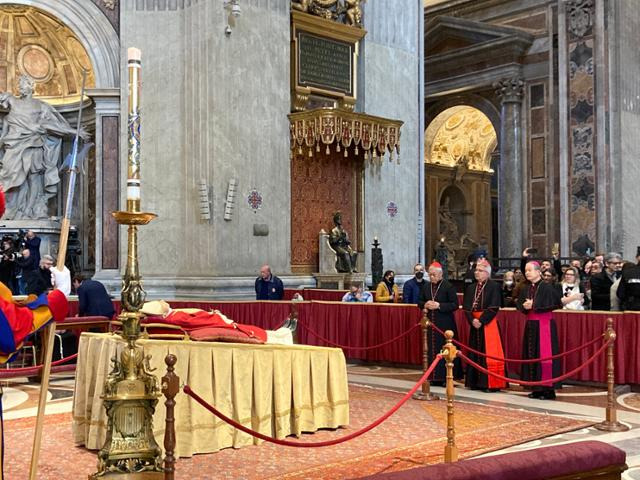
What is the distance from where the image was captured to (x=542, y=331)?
9914 millimetres

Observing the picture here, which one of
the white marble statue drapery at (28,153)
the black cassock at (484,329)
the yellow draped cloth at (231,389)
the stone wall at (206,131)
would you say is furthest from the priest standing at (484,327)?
the white marble statue drapery at (28,153)

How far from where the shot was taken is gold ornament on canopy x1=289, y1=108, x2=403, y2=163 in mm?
16344

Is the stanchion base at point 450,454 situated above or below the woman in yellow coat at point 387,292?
below

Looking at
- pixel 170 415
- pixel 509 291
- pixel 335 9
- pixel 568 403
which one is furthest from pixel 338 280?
pixel 170 415

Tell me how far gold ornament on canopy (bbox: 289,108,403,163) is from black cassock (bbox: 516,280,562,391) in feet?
23.8

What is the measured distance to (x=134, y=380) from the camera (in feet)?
16.4

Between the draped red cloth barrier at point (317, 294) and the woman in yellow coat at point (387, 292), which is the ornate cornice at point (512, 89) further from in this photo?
the woman in yellow coat at point (387, 292)

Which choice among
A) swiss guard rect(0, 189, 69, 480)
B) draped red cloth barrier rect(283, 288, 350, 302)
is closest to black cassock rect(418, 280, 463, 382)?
draped red cloth barrier rect(283, 288, 350, 302)

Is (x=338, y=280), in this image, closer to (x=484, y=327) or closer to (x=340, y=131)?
(x=340, y=131)

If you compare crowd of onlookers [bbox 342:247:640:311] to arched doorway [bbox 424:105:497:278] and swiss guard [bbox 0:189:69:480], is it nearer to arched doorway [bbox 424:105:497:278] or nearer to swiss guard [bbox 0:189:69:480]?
swiss guard [bbox 0:189:69:480]

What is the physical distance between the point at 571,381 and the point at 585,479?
7914mm

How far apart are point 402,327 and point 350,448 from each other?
16.5 ft

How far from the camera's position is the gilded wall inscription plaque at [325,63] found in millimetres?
17359

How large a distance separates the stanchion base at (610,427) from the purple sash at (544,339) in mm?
1863
